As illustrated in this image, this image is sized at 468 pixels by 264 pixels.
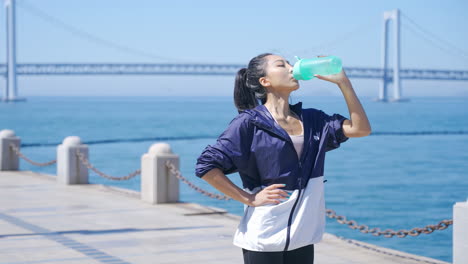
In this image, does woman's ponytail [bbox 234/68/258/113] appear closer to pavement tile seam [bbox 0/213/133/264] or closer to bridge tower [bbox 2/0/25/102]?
pavement tile seam [bbox 0/213/133/264]

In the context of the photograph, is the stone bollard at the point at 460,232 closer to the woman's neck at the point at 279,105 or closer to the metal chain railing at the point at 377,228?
the metal chain railing at the point at 377,228

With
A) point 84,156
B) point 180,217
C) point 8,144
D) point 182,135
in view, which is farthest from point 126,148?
point 180,217

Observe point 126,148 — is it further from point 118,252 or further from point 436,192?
point 118,252

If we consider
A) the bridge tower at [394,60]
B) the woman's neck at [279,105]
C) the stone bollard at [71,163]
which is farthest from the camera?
the bridge tower at [394,60]

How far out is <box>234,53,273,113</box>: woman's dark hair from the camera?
9.78 ft

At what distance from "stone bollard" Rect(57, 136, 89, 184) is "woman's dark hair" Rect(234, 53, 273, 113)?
8184 millimetres

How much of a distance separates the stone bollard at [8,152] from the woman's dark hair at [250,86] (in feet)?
35.2

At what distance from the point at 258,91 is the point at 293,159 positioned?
0.37 metres

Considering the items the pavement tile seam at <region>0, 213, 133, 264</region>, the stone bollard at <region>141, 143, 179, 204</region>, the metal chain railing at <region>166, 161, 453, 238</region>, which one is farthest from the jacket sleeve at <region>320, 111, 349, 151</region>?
the stone bollard at <region>141, 143, 179, 204</region>

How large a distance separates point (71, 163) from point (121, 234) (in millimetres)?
4224

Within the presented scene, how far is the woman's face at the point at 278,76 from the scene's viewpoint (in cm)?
288

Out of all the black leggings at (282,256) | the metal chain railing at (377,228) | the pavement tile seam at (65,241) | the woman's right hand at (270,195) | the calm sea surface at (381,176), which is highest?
the woman's right hand at (270,195)

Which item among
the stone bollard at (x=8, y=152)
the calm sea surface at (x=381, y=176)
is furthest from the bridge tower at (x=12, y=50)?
the stone bollard at (x=8, y=152)

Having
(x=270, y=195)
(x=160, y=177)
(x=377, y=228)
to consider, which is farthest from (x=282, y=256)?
(x=160, y=177)
